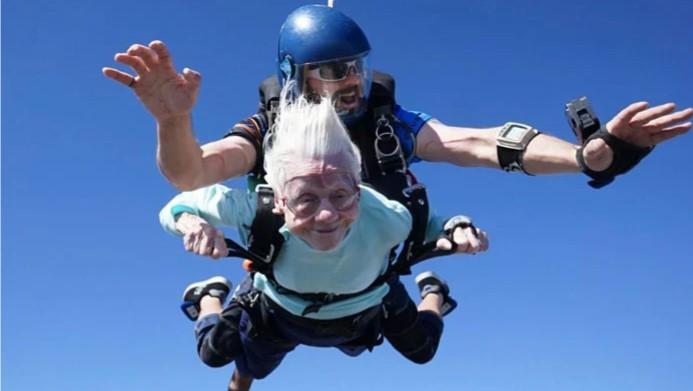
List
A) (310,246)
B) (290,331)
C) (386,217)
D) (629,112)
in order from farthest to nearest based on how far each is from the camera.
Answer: (290,331)
(386,217)
(310,246)
(629,112)

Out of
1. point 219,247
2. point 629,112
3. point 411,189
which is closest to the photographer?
point 219,247

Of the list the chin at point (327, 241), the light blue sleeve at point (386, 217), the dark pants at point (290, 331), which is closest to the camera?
the chin at point (327, 241)

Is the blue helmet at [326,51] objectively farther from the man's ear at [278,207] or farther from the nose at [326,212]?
the nose at [326,212]

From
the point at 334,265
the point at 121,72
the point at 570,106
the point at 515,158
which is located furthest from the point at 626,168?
the point at 121,72

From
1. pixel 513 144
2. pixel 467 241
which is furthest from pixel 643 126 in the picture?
pixel 467 241

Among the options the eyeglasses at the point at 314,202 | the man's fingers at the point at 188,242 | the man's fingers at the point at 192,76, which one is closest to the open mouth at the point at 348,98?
the eyeglasses at the point at 314,202

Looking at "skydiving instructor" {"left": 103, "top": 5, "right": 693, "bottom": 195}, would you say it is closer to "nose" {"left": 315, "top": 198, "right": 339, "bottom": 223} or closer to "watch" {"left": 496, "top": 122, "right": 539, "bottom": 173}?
"watch" {"left": 496, "top": 122, "right": 539, "bottom": 173}

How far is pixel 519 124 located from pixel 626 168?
77cm

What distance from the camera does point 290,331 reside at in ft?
17.1

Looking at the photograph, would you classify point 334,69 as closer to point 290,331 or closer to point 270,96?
point 270,96

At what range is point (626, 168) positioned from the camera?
4012mm

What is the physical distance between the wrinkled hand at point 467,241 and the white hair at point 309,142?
0.53m

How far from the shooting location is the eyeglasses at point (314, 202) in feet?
13.3

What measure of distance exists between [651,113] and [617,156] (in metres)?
0.24
